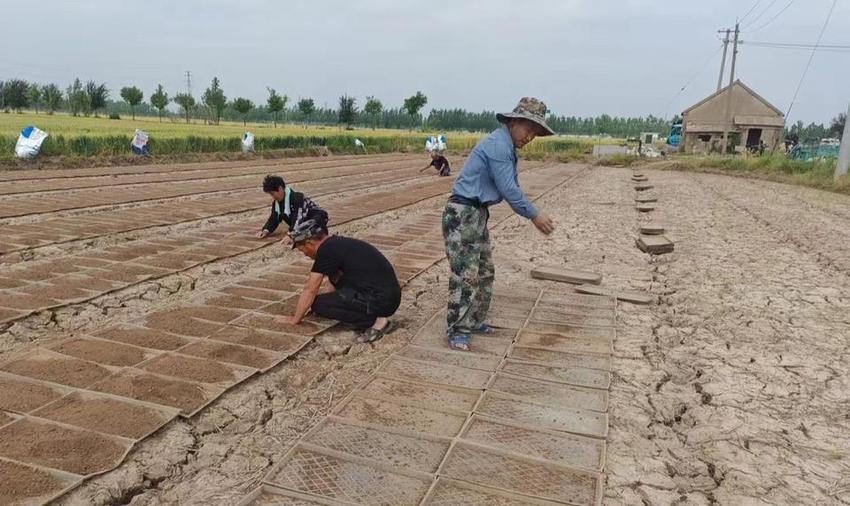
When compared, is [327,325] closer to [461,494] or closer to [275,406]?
[275,406]

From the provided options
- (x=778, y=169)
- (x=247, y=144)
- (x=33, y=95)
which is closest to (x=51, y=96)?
(x=33, y=95)

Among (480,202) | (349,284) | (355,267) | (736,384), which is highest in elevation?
(480,202)

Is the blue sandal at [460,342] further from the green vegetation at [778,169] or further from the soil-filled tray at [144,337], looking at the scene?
the green vegetation at [778,169]

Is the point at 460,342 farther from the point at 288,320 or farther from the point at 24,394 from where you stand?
the point at 24,394

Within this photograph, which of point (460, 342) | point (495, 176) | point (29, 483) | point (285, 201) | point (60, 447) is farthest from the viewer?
point (285, 201)

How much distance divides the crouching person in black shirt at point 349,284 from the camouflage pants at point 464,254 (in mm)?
442

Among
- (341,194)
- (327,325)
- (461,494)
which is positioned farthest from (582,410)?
(341,194)

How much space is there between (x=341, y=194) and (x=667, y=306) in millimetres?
7737

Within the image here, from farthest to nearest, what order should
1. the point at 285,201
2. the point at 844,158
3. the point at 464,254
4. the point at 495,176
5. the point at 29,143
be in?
the point at 844,158, the point at 29,143, the point at 285,201, the point at 464,254, the point at 495,176

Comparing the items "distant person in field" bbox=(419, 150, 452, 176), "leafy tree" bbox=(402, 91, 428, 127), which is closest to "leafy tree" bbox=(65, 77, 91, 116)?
"leafy tree" bbox=(402, 91, 428, 127)

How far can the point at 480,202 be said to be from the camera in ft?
11.5

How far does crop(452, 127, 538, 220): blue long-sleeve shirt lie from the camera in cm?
339

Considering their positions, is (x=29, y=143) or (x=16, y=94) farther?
(x=16, y=94)

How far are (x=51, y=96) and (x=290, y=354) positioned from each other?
2344 inches
